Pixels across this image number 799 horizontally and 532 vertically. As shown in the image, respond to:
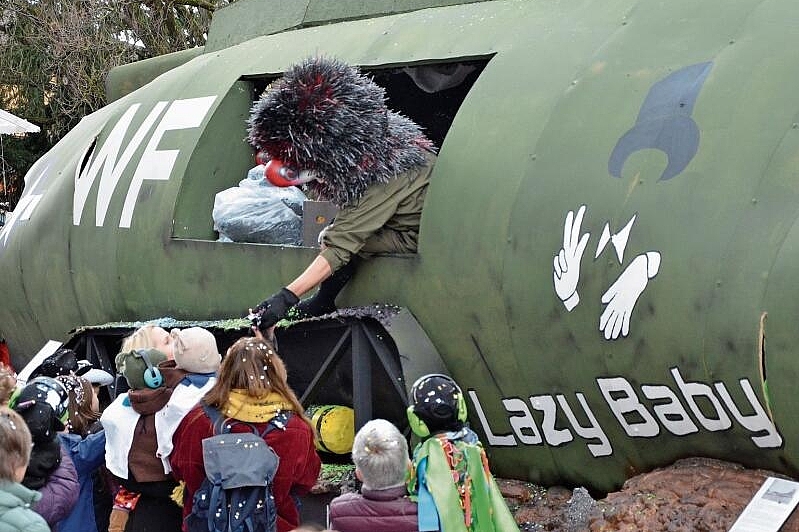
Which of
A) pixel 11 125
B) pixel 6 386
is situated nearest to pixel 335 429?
pixel 6 386

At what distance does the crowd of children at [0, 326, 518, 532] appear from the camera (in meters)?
4.14

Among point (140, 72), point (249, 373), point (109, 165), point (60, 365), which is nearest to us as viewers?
point (249, 373)

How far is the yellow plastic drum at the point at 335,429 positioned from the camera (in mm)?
6133

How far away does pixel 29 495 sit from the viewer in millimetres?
3867

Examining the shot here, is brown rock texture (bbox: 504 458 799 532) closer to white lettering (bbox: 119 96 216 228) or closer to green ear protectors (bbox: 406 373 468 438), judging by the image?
green ear protectors (bbox: 406 373 468 438)

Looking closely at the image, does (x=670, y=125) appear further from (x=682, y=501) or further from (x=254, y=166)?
(x=254, y=166)

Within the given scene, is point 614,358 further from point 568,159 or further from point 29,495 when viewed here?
point 29,495

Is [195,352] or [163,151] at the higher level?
[163,151]

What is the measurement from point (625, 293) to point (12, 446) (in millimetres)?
2234

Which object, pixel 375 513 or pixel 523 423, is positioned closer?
pixel 375 513

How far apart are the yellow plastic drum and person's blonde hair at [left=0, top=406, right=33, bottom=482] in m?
2.30

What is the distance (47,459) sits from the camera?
4660 mm

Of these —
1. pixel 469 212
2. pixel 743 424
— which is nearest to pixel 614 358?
pixel 743 424

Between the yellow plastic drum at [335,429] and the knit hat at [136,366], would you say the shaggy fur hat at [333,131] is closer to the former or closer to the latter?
the yellow plastic drum at [335,429]
